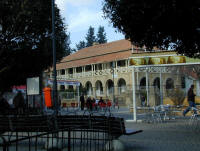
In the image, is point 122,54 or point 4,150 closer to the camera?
point 4,150

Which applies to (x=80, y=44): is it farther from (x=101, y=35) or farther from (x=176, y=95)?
(x=176, y=95)

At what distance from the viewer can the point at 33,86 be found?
44.1 feet

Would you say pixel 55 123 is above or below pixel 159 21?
below

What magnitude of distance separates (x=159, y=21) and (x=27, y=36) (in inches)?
501

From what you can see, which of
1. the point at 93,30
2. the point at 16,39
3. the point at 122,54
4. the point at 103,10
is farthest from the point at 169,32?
the point at 93,30

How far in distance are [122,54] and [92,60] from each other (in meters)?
7.50

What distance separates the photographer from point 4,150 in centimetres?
367

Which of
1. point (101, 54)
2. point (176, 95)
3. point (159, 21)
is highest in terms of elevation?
point (101, 54)

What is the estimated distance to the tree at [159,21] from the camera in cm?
980

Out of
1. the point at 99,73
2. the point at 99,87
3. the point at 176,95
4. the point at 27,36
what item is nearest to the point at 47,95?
the point at 27,36

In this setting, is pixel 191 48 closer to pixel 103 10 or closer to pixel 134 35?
pixel 134 35

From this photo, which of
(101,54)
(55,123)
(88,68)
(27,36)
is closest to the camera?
(55,123)

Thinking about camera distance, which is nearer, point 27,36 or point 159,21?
point 159,21

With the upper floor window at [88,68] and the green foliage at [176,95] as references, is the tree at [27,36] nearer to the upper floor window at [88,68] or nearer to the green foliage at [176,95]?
the green foliage at [176,95]
